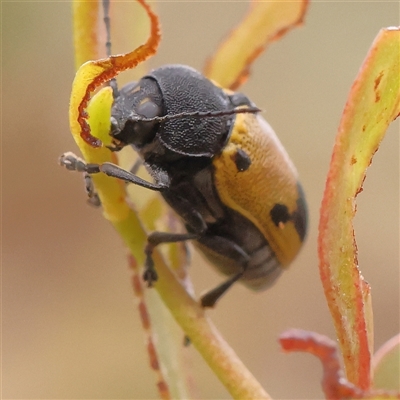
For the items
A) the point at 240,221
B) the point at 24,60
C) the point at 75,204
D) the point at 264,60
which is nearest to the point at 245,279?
the point at 240,221

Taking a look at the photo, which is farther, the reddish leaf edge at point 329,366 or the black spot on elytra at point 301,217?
the black spot on elytra at point 301,217

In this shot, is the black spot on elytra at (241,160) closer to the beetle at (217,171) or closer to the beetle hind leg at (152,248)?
the beetle at (217,171)

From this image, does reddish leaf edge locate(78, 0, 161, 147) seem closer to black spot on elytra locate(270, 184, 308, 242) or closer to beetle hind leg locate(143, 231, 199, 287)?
beetle hind leg locate(143, 231, 199, 287)

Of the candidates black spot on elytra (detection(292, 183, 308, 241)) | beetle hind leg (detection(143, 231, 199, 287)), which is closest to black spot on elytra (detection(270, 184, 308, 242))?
black spot on elytra (detection(292, 183, 308, 241))

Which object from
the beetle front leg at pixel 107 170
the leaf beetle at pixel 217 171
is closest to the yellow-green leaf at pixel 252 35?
the leaf beetle at pixel 217 171

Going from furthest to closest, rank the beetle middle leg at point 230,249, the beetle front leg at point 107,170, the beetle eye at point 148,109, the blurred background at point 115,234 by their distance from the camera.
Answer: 1. the blurred background at point 115,234
2. the beetle middle leg at point 230,249
3. the beetle eye at point 148,109
4. the beetle front leg at point 107,170

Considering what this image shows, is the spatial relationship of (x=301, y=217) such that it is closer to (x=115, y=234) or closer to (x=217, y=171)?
(x=217, y=171)

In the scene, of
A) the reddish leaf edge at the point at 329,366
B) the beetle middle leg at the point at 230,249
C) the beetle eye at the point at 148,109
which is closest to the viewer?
the reddish leaf edge at the point at 329,366

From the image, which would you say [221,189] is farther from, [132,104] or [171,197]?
[132,104]
